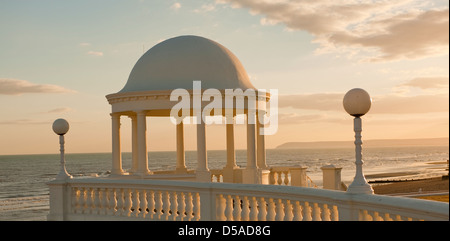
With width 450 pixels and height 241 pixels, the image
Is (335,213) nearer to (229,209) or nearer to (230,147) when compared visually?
(229,209)

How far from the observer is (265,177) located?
2031 centimetres

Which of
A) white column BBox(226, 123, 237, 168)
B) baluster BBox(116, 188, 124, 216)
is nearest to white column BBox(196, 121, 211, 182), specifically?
white column BBox(226, 123, 237, 168)

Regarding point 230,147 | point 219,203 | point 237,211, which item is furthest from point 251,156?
point 237,211

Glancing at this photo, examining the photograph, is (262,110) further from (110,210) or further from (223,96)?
(110,210)

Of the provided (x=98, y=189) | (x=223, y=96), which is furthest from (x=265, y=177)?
(x=98, y=189)

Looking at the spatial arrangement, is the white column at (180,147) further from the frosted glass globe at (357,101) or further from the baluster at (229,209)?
the frosted glass globe at (357,101)

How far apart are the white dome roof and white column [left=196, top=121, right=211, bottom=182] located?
1422 millimetres

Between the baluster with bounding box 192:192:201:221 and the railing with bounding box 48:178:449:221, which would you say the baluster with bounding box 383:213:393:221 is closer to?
the railing with bounding box 48:178:449:221

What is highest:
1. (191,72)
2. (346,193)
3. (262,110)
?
(191,72)

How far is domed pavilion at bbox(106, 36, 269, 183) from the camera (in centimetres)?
1828

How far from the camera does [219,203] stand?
11469mm
